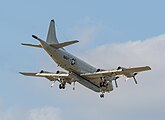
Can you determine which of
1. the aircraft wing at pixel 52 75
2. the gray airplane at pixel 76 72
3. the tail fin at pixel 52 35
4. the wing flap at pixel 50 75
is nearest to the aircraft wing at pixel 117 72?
the gray airplane at pixel 76 72

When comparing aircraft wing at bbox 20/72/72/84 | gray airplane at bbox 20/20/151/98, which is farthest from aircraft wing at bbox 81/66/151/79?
aircraft wing at bbox 20/72/72/84

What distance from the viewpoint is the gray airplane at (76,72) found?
463 feet

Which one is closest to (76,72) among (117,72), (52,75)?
(52,75)

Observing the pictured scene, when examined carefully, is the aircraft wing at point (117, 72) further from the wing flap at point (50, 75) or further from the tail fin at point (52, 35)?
the tail fin at point (52, 35)

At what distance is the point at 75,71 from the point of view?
147000mm

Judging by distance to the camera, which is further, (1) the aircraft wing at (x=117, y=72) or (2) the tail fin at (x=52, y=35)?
(2) the tail fin at (x=52, y=35)

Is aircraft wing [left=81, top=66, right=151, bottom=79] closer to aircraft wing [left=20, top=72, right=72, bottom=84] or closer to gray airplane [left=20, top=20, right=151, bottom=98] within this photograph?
gray airplane [left=20, top=20, right=151, bottom=98]

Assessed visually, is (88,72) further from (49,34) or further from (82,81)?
(49,34)

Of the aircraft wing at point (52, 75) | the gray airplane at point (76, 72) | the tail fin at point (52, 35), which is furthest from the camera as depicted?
the aircraft wing at point (52, 75)

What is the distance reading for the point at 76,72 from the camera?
147375 millimetres

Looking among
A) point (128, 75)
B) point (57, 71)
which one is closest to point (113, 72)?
point (128, 75)

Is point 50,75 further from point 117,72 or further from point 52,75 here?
point 117,72

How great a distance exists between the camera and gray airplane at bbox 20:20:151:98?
463 ft

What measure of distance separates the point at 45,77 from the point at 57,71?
5499 mm
